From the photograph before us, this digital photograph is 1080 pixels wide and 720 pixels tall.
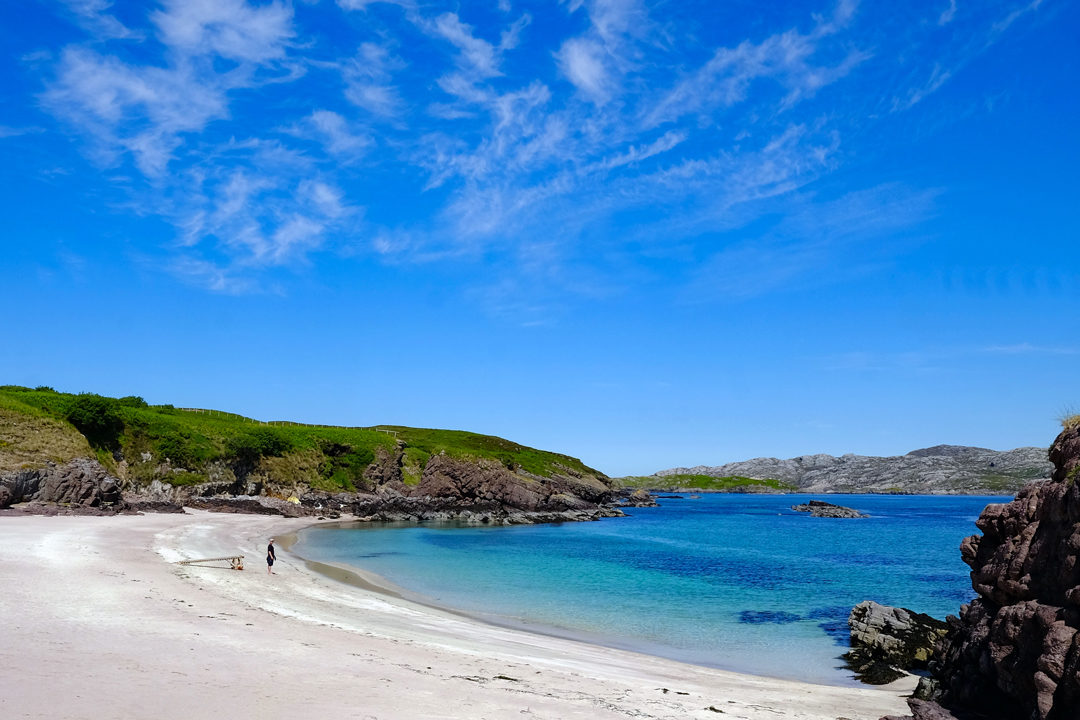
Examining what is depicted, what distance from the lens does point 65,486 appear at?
174 ft

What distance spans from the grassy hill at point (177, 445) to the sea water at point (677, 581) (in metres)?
23.5

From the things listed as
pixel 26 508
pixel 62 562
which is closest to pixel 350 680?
pixel 62 562

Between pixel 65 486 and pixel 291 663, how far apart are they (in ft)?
169

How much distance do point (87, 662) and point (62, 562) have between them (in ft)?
59.1

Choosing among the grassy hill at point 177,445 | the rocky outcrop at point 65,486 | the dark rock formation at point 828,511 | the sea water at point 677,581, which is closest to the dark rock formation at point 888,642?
the sea water at point 677,581

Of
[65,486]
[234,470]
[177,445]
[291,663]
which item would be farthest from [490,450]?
[291,663]

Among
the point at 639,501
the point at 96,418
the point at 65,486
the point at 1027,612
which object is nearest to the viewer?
the point at 1027,612

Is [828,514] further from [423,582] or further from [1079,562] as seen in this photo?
[1079,562]

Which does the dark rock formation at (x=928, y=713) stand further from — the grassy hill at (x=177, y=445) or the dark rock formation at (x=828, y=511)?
the dark rock formation at (x=828, y=511)

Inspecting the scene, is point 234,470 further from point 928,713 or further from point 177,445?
point 928,713

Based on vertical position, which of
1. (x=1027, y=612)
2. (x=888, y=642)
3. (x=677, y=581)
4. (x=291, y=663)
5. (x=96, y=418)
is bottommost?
(x=677, y=581)

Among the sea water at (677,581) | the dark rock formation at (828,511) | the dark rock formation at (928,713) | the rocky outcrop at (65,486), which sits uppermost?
the rocky outcrop at (65,486)

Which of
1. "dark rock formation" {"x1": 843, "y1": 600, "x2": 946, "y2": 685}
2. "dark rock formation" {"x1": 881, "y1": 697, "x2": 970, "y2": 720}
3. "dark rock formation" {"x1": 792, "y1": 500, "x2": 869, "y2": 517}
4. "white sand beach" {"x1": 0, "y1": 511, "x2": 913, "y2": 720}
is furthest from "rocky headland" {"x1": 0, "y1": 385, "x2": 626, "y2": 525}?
"dark rock formation" {"x1": 881, "y1": 697, "x2": 970, "y2": 720}

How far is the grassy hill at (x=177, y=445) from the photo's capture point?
59969 millimetres
